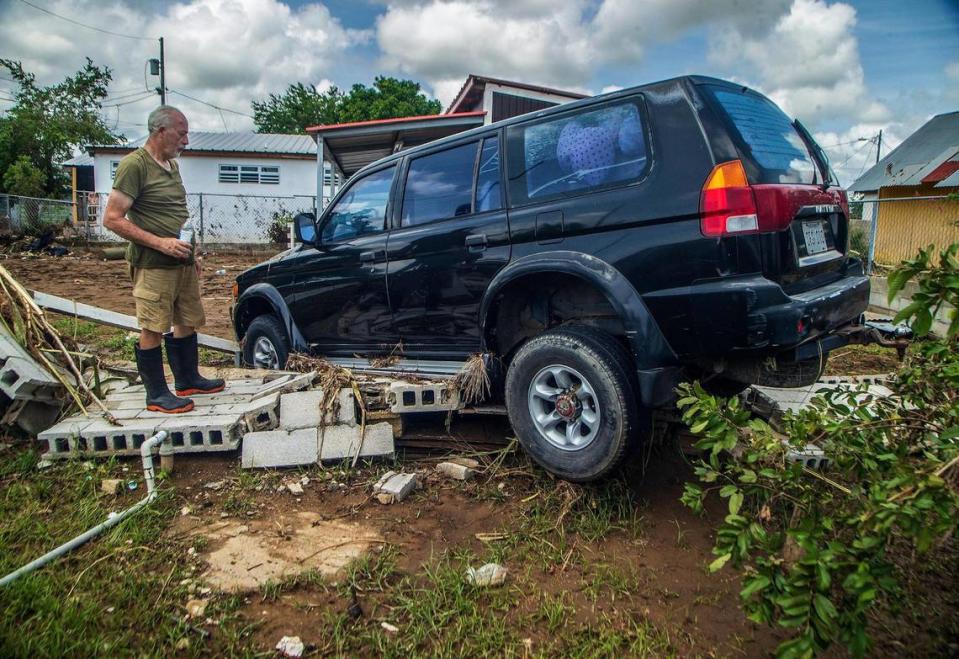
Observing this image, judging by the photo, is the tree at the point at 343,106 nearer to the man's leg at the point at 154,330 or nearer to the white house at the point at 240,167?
the white house at the point at 240,167

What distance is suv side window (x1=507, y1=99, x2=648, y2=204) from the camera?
113 inches

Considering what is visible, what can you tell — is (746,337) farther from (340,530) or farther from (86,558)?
(86,558)

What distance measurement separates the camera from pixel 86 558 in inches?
102

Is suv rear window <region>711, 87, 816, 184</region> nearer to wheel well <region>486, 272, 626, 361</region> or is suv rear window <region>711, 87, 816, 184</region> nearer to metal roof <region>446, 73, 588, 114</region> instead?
wheel well <region>486, 272, 626, 361</region>

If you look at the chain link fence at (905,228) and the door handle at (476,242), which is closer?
the door handle at (476,242)

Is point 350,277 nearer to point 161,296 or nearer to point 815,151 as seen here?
point 161,296

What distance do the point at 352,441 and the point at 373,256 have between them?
1.25m

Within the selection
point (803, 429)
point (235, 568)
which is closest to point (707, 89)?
point (803, 429)

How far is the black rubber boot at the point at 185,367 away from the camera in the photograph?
4.07 m

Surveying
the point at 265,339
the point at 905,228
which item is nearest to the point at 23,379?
the point at 265,339

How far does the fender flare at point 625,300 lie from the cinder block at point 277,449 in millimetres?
1746

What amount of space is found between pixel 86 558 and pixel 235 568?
667 mm

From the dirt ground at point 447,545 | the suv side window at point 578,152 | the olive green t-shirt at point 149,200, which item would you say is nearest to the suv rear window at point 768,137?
the suv side window at point 578,152

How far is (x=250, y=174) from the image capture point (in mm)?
24141
